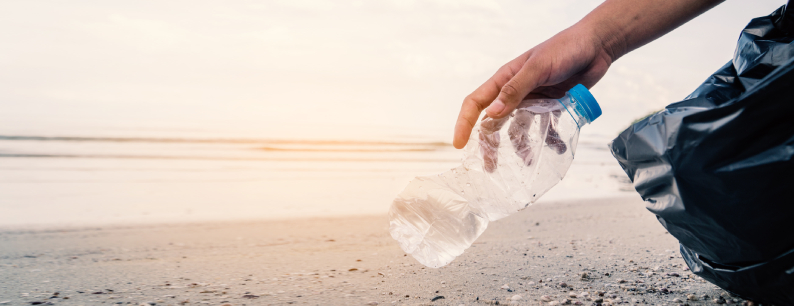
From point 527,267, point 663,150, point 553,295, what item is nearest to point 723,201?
point 663,150

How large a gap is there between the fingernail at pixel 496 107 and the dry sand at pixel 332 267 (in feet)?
2.26

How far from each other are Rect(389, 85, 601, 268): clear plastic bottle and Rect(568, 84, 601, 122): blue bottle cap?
0.26 m

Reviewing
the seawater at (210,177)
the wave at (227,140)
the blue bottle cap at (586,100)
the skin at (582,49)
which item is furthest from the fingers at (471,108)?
the wave at (227,140)

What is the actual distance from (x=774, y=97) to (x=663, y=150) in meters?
0.27

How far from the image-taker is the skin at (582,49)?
63.0 inches

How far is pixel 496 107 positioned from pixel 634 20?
0.60 metres

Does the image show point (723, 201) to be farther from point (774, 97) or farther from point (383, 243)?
point (383, 243)

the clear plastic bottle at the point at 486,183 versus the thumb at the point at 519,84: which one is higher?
the thumb at the point at 519,84

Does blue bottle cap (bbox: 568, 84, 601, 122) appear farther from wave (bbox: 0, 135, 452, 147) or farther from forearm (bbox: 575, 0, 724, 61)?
wave (bbox: 0, 135, 452, 147)

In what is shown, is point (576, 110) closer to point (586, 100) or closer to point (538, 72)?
point (586, 100)

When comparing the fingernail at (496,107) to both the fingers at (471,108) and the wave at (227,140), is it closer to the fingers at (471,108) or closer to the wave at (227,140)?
the fingers at (471,108)

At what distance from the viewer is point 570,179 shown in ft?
22.2

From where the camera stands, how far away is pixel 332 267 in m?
2.19

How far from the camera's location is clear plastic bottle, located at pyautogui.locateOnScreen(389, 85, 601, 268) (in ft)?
6.96
